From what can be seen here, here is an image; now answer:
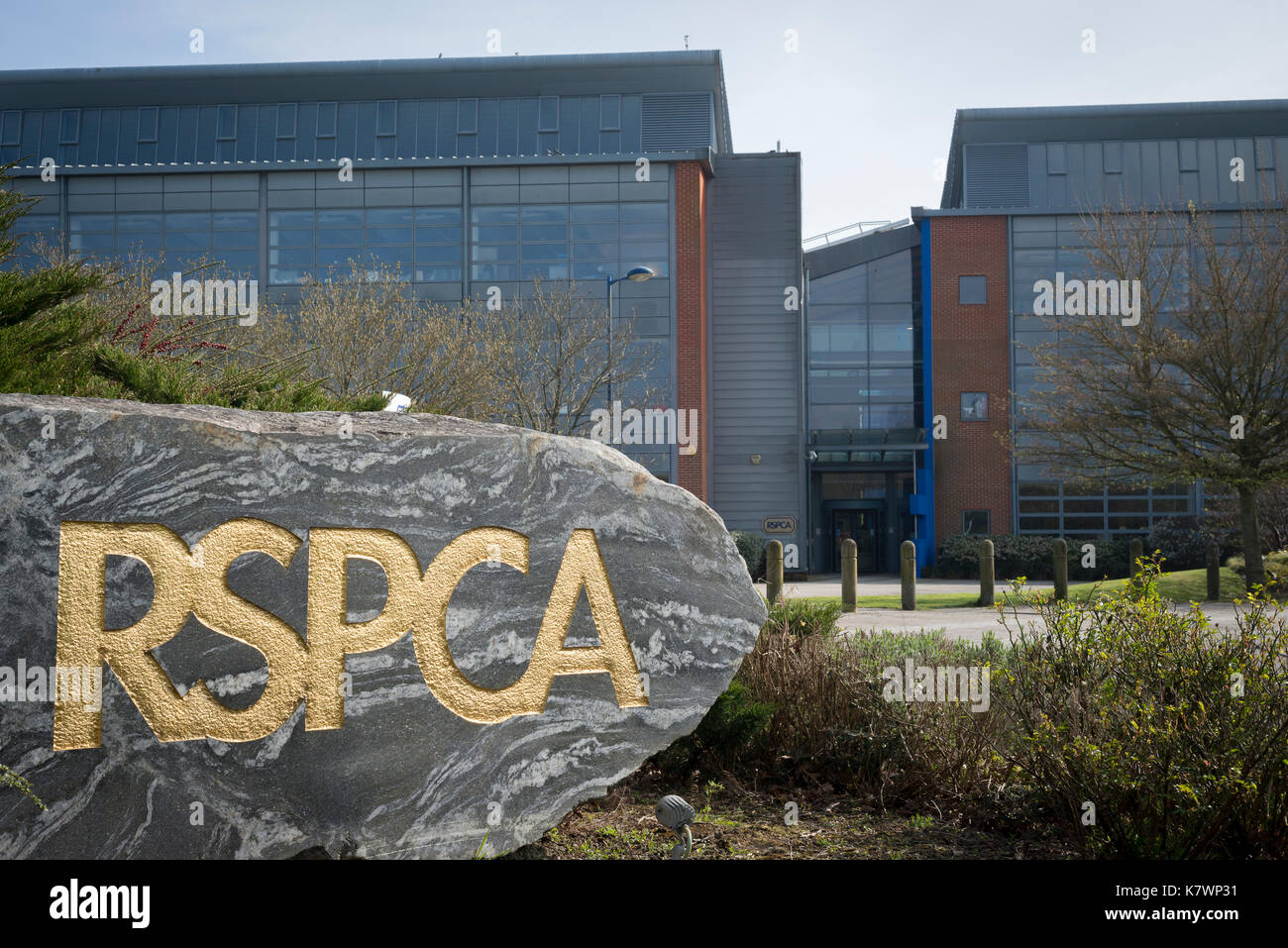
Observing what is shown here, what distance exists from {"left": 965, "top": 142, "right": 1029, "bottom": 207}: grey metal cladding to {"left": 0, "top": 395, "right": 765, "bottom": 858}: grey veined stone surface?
103 feet

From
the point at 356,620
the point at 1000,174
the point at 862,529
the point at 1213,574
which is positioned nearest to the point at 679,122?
the point at 1000,174

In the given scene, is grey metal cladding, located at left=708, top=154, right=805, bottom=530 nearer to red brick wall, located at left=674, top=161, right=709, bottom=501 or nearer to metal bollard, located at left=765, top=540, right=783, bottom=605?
red brick wall, located at left=674, top=161, right=709, bottom=501

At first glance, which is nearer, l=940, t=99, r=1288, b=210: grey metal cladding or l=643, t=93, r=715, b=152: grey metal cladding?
l=643, t=93, r=715, b=152: grey metal cladding

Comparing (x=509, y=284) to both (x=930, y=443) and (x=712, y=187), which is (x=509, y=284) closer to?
(x=712, y=187)

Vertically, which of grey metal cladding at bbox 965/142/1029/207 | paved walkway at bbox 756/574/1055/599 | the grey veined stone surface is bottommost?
paved walkway at bbox 756/574/1055/599

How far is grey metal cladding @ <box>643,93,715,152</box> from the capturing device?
33000 mm

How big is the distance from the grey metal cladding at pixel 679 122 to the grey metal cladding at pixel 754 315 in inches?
57.4

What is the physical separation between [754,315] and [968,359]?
6700mm

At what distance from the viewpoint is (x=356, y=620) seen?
490cm

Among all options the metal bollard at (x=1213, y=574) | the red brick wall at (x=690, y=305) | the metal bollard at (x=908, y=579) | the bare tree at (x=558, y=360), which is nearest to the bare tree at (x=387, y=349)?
the bare tree at (x=558, y=360)

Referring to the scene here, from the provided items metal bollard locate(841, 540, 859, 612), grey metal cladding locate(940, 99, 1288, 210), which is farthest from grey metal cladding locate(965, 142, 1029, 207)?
metal bollard locate(841, 540, 859, 612)

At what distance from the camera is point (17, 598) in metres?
4.45

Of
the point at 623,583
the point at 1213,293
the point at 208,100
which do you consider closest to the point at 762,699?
the point at 623,583
